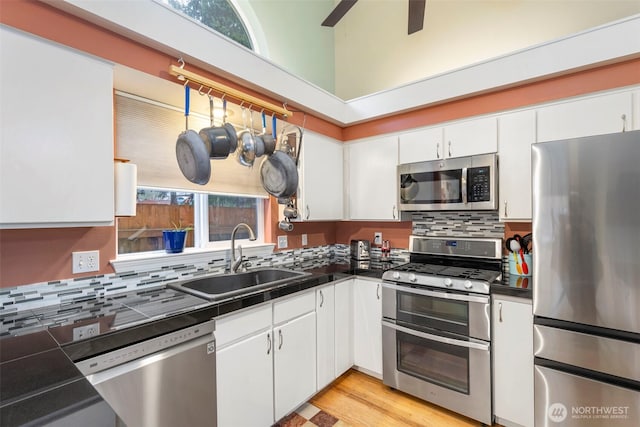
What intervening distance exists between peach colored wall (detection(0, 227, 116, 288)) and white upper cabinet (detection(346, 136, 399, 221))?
200 cm

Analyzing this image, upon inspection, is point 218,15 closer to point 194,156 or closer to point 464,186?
point 194,156

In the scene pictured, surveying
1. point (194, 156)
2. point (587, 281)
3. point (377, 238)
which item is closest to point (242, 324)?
point (194, 156)

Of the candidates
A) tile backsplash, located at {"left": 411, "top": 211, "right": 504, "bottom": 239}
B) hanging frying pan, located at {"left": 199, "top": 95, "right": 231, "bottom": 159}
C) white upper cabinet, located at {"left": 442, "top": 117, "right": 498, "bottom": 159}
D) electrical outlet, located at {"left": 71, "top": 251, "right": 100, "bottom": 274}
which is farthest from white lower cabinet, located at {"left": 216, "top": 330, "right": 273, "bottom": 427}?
white upper cabinet, located at {"left": 442, "top": 117, "right": 498, "bottom": 159}

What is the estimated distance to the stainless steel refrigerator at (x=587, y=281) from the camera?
1430 mm

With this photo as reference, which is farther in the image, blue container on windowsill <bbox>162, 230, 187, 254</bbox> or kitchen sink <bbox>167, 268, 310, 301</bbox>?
blue container on windowsill <bbox>162, 230, 187, 254</bbox>

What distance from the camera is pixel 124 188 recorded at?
4.99 ft

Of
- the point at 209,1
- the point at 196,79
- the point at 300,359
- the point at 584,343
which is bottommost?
the point at 300,359

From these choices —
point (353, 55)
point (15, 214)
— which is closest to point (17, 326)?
point (15, 214)

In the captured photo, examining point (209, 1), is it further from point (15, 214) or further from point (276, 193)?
point (15, 214)

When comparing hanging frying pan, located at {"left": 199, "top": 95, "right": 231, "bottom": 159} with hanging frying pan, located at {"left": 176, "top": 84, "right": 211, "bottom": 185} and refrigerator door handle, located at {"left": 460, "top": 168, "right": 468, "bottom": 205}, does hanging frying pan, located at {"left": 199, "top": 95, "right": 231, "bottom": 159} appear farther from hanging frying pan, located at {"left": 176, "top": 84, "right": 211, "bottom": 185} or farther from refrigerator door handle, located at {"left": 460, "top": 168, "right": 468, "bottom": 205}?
refrigerator door handle, located at {"left": 460, "top": 168, "right": 468, "bottom": 205}

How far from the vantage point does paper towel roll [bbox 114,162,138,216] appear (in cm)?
151

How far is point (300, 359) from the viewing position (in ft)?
6.57

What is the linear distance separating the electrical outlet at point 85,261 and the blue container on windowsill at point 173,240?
41 cm

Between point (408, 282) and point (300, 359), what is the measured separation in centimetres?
93
